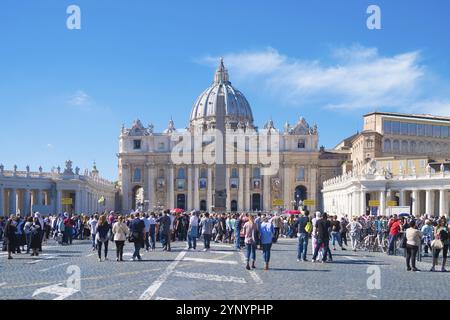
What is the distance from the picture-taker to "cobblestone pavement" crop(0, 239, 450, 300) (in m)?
12.2

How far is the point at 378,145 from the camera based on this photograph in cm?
7825

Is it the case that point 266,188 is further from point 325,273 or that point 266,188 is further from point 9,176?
point 325,273

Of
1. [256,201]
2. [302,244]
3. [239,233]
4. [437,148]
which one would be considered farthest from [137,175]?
[302,244]

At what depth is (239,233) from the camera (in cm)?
2439

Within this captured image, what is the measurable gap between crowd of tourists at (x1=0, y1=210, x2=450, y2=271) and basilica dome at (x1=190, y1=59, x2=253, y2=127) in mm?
91257

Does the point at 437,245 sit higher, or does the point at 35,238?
the point at 437,245

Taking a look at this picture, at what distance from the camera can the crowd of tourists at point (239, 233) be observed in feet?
57.4

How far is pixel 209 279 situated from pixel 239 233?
9895 mm

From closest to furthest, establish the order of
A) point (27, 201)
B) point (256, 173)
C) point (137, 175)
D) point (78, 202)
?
point (27, 201) < point (78, 202) < point (256, 173) < point (137, 175)

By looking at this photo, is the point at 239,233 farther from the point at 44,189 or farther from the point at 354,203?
the point at 44,189

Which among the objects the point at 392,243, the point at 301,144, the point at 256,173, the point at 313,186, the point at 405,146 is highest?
the point at 301,144

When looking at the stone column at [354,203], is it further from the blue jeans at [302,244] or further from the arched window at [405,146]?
the blue jeans at [302,244]

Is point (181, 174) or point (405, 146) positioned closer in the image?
point (405, 146)
